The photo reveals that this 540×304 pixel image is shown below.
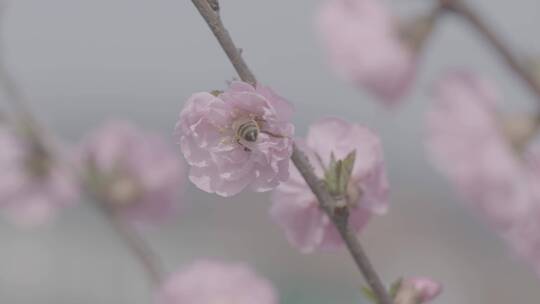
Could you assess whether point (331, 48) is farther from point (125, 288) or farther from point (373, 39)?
point (125, 288)

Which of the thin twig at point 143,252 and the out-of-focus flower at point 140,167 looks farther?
the out-of-focus flower at point 140,167

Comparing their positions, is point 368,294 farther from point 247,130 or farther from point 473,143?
point 473,143

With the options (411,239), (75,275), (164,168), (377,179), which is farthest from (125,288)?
(377,179)

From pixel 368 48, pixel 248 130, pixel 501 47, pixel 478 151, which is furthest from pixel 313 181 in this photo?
pixel 368 48

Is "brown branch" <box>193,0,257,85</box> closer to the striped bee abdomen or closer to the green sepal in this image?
the striped bee abdomen

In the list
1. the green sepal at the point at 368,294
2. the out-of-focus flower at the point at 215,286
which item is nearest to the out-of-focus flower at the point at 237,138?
the green sepal at the point at 368,294

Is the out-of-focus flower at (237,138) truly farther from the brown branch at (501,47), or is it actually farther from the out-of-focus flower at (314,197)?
the brown branch at (501,47)
